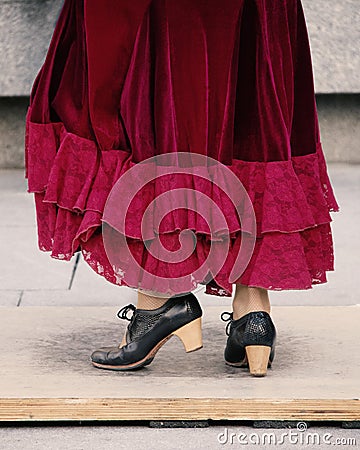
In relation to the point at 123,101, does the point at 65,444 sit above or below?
below

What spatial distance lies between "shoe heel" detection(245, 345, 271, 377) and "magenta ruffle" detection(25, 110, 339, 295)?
15 cm

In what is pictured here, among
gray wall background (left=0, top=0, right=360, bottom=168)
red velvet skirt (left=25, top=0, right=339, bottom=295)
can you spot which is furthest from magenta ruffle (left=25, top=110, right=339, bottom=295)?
gray wall background (left=0, top=0, right=360, bottom=168)

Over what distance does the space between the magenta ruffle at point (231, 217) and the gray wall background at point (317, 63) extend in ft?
11.1

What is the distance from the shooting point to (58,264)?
411cm

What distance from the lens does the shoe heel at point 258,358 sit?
2.51 metres

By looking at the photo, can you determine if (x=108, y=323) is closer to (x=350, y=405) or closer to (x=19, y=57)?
(x=350, y=405)

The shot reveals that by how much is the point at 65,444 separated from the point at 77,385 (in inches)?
9.0

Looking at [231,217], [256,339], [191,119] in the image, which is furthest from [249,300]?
[191,119]

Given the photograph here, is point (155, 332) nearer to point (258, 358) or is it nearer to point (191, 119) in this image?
point (258, 358)

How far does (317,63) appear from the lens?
5945 mm

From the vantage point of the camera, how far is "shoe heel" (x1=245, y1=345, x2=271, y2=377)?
2.51 metres

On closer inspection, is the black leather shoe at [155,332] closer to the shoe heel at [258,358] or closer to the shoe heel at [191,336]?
the shoe heel at [191,336]

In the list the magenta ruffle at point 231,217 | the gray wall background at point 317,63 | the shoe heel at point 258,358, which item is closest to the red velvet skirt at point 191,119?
the magenta ruffle at point 231,217

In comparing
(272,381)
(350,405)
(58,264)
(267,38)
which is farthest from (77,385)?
(58,264)
